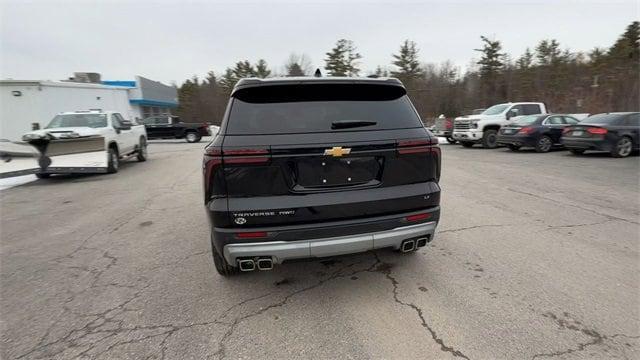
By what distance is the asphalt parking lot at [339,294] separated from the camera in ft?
8.32

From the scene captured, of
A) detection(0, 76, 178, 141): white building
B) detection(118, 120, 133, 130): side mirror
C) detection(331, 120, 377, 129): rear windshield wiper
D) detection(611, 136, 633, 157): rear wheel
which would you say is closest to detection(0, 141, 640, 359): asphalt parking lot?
detection(331, 120, 377, 129): rear windshield wiper

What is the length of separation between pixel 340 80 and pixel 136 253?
3.22m

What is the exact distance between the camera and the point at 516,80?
40.2m

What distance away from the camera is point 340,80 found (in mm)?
3111

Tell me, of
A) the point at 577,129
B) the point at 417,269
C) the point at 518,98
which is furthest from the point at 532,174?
the point at 518,98

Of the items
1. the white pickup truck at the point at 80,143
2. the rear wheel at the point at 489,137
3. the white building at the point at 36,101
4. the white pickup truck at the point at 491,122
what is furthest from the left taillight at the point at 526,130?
the white building at the point at 36,101

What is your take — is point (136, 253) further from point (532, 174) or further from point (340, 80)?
point (532, 174)

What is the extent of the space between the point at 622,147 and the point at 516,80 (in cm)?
3223

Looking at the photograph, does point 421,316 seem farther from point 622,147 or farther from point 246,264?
Answer: point 622,147

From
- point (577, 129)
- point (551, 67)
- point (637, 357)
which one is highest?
point (551, 67)

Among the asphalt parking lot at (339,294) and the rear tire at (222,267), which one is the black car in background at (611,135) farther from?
the rear tire at (222,267)

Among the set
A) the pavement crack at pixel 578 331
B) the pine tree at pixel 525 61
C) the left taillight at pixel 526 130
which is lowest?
the pavement crack at pixel 578 331

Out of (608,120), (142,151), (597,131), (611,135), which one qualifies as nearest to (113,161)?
(142,151)

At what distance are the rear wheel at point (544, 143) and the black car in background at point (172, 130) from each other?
2072 cm
